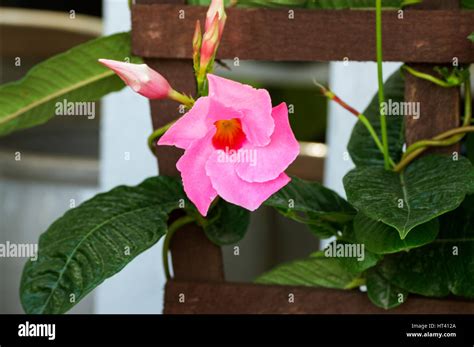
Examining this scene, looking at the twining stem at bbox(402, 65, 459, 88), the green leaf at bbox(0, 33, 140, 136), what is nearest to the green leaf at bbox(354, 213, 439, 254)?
the twining stem at bbox(402, 65, 459, 88)

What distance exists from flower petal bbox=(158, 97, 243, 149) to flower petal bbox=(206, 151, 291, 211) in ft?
0.08

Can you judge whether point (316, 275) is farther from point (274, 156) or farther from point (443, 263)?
point (274, 156)

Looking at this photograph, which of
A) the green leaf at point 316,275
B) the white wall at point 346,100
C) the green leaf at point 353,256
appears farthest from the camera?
the white wall at point 346,100

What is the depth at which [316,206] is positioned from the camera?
30.5 inches

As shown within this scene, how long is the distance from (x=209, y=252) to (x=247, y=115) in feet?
0.82

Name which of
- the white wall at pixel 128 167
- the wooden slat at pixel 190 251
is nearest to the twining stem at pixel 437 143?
the wooden slat at pixel 190 251

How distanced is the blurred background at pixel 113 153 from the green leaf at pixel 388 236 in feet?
0.48

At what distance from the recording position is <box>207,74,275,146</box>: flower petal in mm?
615

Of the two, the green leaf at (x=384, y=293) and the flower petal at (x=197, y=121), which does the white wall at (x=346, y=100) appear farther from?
the flower petal at (x=197, y=121)

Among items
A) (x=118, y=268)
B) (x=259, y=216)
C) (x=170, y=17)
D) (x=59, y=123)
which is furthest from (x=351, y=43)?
(x=59, y=123)

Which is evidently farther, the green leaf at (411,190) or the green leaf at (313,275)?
the green leaf at (313,275)

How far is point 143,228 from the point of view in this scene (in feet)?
2.44

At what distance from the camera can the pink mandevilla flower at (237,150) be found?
0.63 m

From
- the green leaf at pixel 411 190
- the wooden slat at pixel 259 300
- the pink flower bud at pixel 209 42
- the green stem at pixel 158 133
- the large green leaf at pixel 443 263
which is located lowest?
the wooden slat at pixel 259 300
